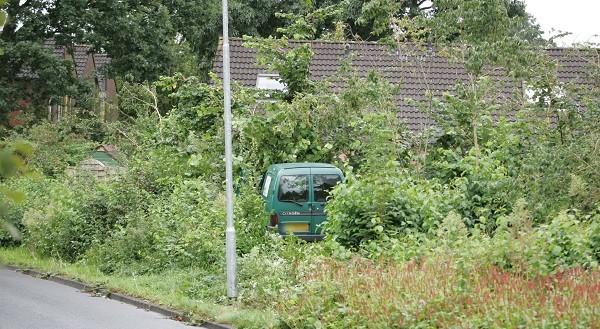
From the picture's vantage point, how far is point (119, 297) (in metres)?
17.0

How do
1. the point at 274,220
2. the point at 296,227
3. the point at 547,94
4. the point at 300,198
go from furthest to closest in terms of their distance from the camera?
the point at 300,198
the point at 296,227
the point at 274,220
the point at 547,94

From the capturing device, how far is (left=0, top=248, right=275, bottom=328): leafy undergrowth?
13.2 metres

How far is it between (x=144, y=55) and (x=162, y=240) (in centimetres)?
2500

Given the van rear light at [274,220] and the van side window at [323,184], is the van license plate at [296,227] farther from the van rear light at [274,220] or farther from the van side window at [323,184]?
the van side window at [323,184]

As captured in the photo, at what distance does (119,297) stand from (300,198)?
16.3 ft

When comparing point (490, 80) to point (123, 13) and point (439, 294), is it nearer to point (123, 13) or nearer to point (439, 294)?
point (439, 294)

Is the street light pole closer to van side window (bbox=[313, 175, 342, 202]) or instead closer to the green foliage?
van side window (bbox=[313, 175, 342, 202])

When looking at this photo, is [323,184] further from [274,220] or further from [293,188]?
[274,220]

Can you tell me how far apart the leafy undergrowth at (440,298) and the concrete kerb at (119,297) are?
2.28 m

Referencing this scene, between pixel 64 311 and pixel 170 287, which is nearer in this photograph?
pixel 64 311

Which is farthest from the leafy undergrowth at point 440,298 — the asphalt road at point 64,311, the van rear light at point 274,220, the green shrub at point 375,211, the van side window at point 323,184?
the van side window at point 323,184

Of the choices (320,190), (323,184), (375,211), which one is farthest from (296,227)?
(375,211)

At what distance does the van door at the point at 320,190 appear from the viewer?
2003 centimetres

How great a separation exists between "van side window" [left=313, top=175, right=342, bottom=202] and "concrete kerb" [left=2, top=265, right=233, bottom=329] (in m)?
5.27
